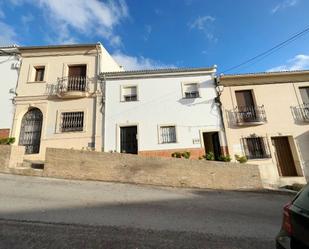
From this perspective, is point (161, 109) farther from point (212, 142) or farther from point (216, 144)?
point (216, 144)

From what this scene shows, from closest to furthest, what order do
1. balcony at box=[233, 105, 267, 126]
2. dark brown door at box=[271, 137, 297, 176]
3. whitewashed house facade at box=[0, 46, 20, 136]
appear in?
dark brown door at box=[271, 137, 297, 176], whitewashed house facade at box=[0, 46, 20, 136], balcony at box=[233, 105, 267, 126]

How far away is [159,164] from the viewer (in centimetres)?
990

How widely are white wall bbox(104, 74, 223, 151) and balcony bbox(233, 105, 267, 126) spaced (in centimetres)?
128

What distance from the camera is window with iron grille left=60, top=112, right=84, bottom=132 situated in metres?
13.1

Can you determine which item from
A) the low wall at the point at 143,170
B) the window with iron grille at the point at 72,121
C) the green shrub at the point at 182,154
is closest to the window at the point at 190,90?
the green shrub at the point at 182,154

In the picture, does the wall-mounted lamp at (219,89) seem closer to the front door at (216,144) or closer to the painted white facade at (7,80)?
the front door at (216,144)

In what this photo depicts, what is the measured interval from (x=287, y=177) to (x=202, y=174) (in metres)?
6.10

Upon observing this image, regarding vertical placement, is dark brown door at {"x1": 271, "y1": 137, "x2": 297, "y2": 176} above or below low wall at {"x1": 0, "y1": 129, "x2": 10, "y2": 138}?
below

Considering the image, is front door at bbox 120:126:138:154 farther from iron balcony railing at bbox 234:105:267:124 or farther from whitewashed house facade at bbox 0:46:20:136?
whitewashed house facade at bbox 0:46:20:136

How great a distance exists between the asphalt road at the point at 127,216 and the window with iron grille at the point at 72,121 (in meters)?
4.74

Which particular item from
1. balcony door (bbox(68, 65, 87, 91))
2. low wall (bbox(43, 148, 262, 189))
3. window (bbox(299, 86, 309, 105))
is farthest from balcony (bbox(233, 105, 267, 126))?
balcony door (bbox(68, 65, 87, 91))

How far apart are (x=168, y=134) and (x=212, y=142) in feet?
9.65

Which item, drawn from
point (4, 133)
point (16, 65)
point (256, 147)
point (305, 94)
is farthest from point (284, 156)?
point (16, 65)

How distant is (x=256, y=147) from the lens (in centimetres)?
1330
